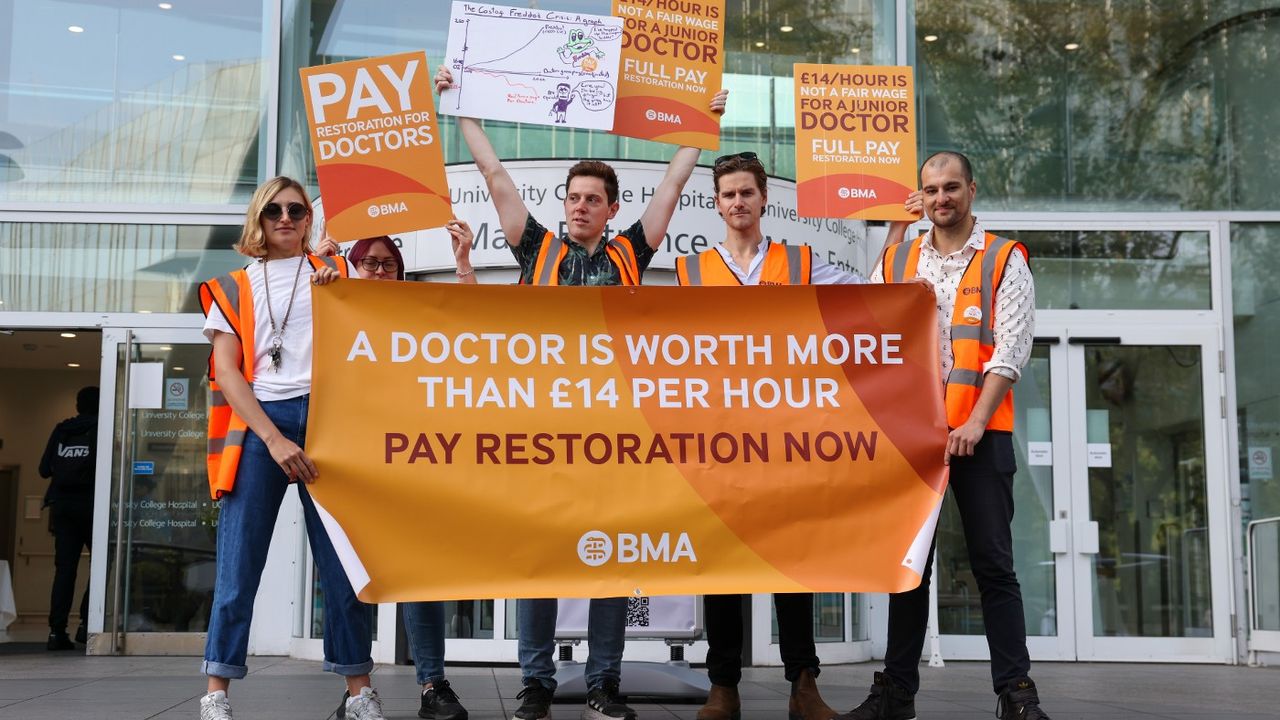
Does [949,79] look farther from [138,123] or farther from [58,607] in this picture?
[58,607]

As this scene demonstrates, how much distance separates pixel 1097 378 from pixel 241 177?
614 cm

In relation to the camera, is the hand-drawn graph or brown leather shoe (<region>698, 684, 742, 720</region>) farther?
the hand-drawn graph

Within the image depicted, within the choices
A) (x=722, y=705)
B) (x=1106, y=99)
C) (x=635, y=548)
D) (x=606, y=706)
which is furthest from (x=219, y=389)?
(x=1106, y=99)

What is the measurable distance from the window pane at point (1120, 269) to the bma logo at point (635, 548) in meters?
5.93

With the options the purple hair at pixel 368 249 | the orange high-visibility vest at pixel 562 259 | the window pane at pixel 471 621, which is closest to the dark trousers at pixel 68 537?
the window pane at pixel 471 621

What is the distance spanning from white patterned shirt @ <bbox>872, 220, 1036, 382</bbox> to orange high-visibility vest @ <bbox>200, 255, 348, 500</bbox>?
1959 millimetres

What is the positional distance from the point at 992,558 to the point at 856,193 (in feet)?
5.92

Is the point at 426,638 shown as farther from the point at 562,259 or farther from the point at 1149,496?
the point at 1149,496

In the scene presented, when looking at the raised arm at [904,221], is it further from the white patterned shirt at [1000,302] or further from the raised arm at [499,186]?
the raised arm at [499,186]

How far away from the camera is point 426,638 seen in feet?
16.0

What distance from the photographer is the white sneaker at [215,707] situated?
399cm

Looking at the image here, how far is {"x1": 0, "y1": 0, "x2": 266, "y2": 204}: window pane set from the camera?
917 centimetres

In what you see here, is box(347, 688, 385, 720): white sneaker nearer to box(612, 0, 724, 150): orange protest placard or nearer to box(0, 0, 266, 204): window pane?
box(612, 0, 724, 150): orange protest placard

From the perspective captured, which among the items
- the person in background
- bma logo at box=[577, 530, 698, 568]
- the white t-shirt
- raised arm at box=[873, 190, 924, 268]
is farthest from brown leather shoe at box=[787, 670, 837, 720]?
the person in background
